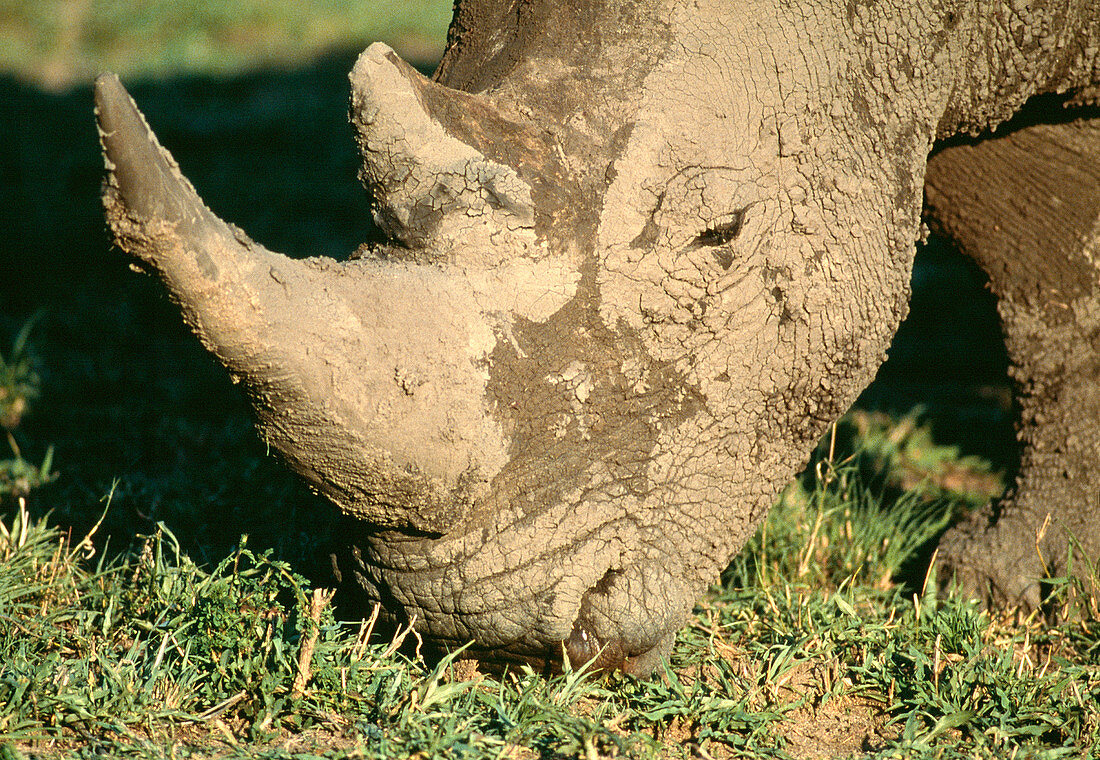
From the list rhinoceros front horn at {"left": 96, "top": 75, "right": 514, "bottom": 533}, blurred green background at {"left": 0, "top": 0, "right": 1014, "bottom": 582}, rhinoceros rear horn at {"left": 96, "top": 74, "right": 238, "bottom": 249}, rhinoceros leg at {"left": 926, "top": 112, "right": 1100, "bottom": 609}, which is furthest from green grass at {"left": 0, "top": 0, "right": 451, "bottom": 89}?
rhinoceros rear horn at {"left": 96, "top": 74, "right": 238, "bottom": 249}

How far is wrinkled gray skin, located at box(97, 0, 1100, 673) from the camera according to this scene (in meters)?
1.82

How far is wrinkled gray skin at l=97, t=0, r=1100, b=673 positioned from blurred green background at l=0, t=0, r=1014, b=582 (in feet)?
1.20

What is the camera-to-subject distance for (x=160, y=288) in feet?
5.29

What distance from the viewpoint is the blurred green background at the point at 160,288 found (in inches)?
131

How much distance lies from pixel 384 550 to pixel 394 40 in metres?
8.21

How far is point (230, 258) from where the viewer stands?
1.62m

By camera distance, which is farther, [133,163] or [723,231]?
[723,231]

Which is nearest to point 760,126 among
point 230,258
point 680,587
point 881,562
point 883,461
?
point 680,587

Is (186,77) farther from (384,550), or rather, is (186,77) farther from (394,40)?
(384,550)

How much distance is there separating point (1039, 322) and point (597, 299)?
171 cm

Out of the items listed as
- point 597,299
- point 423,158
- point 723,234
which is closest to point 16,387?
point 423,158

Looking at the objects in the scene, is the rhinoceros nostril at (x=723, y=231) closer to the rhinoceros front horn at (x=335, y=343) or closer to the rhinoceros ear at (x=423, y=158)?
the rhinoceros ear at (x=423, y=158)

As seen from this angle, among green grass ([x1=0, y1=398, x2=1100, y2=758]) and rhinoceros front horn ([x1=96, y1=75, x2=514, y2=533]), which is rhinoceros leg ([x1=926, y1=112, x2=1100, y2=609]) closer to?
green grass ([x1=0, y1=398, x2=1100, y2=758])

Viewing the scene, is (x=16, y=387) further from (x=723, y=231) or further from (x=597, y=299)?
(x=723, y=231)
